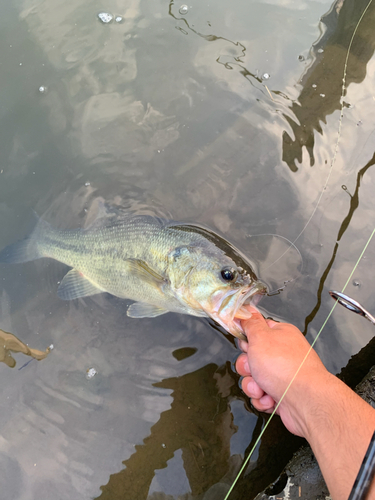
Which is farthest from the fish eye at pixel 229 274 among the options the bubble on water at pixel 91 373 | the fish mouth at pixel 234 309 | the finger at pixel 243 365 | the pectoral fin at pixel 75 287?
the bubble on water at pixel 91 373

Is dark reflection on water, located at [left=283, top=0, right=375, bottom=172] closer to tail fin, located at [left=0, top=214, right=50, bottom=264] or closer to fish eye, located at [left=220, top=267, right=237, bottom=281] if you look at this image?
fish eye, located at [left=220, top=267, right=237, bottom=281]

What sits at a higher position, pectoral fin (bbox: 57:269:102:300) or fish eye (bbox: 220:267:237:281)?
fish eye (bbox: 220:267:237:281)

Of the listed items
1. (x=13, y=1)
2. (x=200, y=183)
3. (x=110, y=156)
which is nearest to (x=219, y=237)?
(x=200, y=183)

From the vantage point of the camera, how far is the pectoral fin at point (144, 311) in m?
2.98

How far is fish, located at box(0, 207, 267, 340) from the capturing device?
254 centimetres

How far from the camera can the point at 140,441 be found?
297cm

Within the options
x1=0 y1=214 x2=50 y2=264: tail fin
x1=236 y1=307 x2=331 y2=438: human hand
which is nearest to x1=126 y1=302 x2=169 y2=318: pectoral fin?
x1=236 y1=307 x2=331 y2=438: human hand

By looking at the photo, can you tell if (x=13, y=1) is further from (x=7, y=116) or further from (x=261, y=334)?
(x=261, y=334)

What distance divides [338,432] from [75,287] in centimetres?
264

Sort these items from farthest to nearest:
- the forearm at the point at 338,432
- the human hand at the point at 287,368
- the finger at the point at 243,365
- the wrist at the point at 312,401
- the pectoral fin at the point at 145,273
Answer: the pectoral fin at the point at 145,273
the finger at the point at 243,365
the human hand at the point at 287,368
the wrist at the point at 312,401
the forearm at the point at 338,432

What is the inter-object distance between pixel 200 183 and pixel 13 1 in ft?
11.0

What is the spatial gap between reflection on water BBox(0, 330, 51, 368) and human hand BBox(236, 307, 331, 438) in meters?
2.32

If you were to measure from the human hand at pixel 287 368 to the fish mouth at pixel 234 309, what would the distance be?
0.29 ft

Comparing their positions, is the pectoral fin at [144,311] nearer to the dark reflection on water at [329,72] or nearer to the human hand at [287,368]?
the human hand at [287,368]
